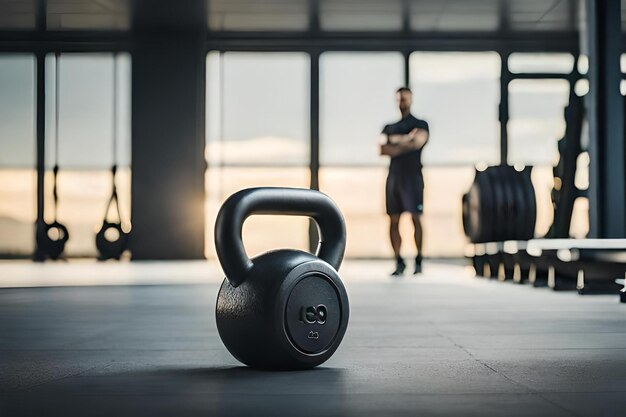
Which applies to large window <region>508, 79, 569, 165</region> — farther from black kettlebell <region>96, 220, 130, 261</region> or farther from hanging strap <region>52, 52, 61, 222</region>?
hanging strap <region>52, 52, 61, 222</region>

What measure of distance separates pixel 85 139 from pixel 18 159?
1013mm

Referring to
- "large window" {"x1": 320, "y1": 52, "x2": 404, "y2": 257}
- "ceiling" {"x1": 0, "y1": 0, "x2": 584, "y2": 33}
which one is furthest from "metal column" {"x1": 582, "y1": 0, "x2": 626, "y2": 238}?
"large window" {"x1": 320, "y1": 52, "x2": 404, "y2": 257}

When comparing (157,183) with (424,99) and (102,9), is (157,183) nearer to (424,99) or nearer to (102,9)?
(102,9)

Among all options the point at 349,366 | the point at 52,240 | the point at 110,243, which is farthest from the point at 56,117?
the point at 349,366

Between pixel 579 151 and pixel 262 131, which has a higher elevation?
pixel 262 131

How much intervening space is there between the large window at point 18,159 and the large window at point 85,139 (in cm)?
29

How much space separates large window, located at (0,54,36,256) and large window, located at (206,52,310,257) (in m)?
2.64

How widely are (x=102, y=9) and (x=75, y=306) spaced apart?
8408 millimetres

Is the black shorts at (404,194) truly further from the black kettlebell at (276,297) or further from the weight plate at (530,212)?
the black kettlebell at (276,297)

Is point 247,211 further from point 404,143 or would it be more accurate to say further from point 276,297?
point 404,143

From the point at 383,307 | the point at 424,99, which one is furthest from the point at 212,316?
the point at 424,99

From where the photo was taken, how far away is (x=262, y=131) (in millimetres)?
13242

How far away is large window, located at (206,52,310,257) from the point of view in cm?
1304

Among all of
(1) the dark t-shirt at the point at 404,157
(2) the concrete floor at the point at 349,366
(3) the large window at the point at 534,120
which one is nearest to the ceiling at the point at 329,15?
(3) the large window at the point at 534,120
